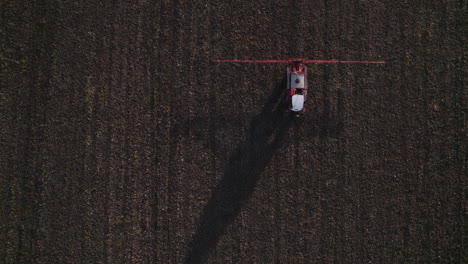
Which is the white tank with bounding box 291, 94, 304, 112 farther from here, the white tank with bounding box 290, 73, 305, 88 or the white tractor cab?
the white tank with bounding box 290, 73, 305, 88

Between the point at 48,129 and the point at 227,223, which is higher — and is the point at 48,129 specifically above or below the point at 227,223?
above

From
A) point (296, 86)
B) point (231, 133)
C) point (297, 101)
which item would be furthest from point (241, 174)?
point (296, 86)

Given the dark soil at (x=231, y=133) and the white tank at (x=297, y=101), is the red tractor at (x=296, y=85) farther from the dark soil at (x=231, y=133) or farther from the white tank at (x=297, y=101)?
the dark soil at (x=231, y=133)

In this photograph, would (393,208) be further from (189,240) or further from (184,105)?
(184,105)

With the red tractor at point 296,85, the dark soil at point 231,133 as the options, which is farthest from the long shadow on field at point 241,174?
the red tractor at point 296,85

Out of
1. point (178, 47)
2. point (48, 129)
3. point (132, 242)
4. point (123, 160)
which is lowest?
point (132, 242)

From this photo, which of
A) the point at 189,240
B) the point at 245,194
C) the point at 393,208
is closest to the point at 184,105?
the point at 245,194

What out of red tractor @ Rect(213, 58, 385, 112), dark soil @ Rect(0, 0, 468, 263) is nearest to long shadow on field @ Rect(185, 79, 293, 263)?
dark soil @ Rect(0, 0, 468, 263)
